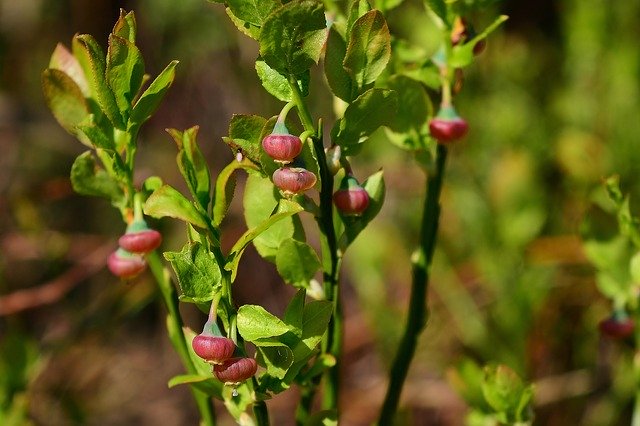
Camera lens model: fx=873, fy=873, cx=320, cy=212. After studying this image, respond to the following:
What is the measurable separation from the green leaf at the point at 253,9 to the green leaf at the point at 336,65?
61 millimetres

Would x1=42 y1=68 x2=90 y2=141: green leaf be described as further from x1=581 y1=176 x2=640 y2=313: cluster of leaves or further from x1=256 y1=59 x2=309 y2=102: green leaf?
x1=581 y1=176 x2=640 y2=313: cluster of leaves

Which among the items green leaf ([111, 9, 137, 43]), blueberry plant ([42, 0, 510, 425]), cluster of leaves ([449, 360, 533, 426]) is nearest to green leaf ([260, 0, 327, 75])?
blueberry plant ([42, 0, 510, 425])

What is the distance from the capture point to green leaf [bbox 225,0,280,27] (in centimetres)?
52

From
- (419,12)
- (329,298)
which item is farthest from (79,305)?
(329,298)

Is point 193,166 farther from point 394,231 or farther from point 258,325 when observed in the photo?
point 394,231

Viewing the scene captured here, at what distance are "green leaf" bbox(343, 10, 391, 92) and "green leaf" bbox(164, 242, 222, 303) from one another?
0.50 ft

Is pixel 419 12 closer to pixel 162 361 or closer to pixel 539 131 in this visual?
pixel 539 131

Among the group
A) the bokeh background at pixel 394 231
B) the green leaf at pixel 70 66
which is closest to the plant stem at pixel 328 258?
the green leaf at pixel 70 66

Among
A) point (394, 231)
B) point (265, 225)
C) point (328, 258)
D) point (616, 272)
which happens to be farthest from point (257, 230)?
point (394, 231)

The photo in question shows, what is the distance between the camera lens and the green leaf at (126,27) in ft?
1.91

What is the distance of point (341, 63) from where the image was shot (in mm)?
585

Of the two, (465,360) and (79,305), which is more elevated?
(465,360)

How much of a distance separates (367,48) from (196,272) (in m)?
0.18

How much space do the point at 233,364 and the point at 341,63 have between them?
0.21 meters
